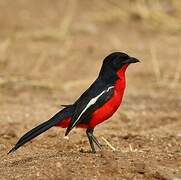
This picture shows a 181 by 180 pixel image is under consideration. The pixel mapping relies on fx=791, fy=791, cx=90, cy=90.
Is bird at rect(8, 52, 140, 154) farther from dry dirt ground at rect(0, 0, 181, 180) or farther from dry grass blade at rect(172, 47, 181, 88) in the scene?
dry grass blade at rect(172, 47, 181, 88)

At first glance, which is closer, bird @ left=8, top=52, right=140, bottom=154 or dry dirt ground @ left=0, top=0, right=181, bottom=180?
dry dirt ground @ left=0, top=0, right=181, bottom=180

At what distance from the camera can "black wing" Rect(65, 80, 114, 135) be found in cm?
616

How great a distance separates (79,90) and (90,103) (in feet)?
15.4

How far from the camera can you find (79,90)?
430 inches

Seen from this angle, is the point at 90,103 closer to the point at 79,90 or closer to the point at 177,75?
the point at 79,90

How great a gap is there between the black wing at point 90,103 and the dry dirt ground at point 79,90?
0.30 m

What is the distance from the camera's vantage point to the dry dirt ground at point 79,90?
584 centimetres

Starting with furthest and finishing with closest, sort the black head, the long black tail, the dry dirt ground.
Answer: the black head → the long black tail → the dry dirt ground

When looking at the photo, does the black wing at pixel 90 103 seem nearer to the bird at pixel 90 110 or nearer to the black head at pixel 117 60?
the bird at pixel 90 110

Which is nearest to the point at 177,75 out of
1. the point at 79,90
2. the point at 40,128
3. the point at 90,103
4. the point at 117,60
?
the point at 79,90

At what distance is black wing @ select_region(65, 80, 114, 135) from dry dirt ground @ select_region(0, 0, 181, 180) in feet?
0.97

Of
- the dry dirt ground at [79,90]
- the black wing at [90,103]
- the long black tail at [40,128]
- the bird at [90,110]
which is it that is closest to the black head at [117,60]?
the bird at [90,110]

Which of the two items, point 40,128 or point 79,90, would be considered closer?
point 40,128

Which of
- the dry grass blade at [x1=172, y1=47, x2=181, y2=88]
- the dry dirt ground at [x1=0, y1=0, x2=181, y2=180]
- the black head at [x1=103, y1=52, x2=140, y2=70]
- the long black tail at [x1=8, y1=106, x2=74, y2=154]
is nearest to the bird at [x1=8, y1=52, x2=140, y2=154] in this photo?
the long black tail at [x1=8, y1=106, x2=74, y2=154]
